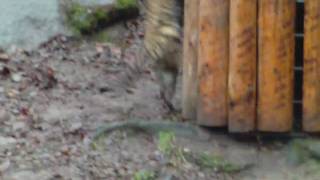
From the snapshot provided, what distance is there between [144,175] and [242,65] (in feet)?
2.81

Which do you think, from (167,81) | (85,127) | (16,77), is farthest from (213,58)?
(16,77)

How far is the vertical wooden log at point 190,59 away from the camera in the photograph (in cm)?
509

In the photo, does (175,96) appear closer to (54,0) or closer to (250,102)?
(250,102)

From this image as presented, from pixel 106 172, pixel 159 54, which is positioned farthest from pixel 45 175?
pixel 159 54

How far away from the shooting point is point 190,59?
5.14 metres

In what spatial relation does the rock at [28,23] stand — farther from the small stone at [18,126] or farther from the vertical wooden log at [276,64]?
the vertical wooden log at [276,64]

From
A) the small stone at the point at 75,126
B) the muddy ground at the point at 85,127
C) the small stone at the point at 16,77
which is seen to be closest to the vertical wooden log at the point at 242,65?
the muddy ground at the point at 85,127

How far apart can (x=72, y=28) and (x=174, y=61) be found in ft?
7.20

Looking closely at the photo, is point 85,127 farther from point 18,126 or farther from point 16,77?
point 16,77

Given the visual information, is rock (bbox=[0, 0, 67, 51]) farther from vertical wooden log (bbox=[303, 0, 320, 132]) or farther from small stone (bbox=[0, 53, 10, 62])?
vertical wooden log (bbox=[303, 0, 320, 132])

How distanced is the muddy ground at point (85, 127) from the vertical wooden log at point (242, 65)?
0.19m

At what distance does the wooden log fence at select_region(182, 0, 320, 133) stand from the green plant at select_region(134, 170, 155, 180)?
0.55 m

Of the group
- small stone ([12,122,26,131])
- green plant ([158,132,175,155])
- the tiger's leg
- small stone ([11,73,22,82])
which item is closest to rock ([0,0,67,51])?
small stone ([11,73,22,82])

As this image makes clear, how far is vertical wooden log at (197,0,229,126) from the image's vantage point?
4.95 meters
